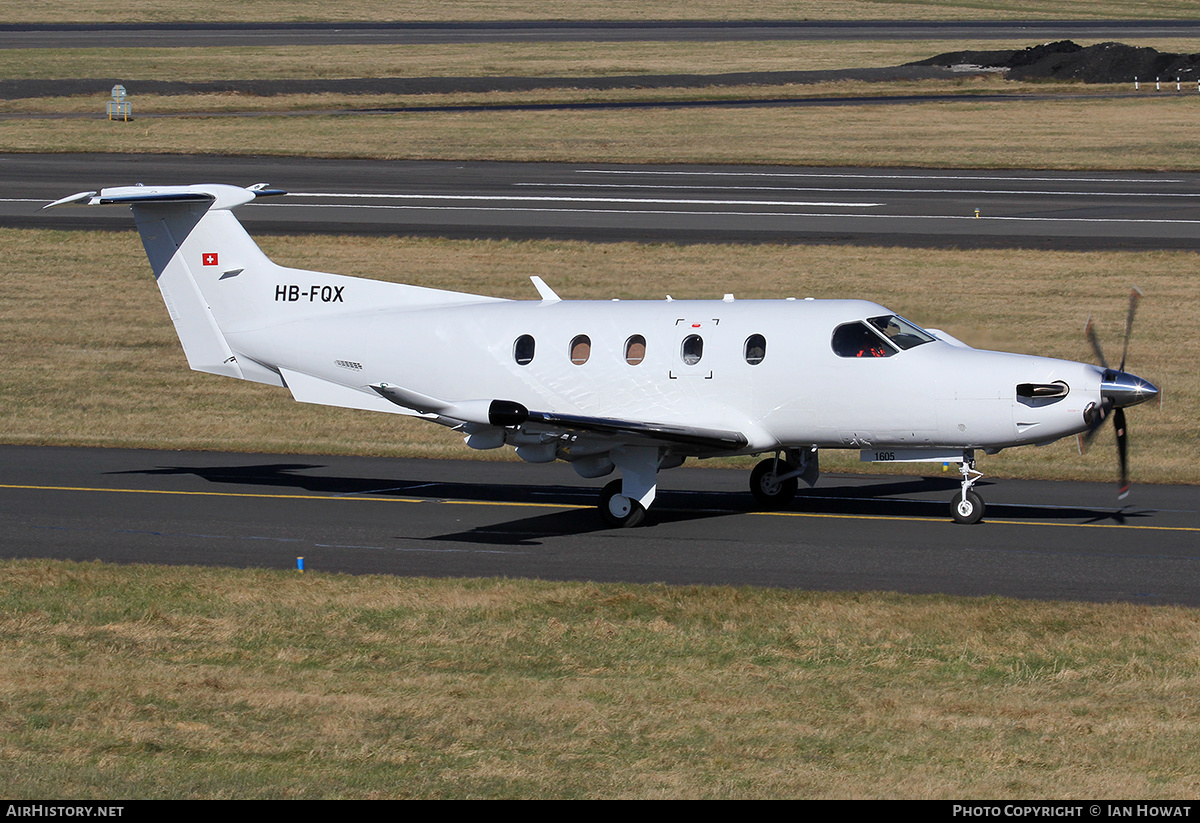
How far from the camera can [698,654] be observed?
1262cm

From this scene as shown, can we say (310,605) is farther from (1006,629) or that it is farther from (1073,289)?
(1073,289)

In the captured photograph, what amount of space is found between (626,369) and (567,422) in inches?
79.0

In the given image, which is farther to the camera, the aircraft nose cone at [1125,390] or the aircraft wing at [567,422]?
the aircraft nose cone at [1125,390]

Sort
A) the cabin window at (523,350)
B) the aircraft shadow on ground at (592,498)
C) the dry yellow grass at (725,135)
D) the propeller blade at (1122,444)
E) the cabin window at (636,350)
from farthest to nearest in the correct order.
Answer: the dry yellow grass at (725,135) → the cabin window at (523,350) → the cabin window at (636,350) → the aircraft shadow on ground at (592,498) → the propeller blade at (1122,444)

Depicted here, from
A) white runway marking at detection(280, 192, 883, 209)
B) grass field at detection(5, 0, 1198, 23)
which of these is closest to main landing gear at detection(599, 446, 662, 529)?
white runway marking at detection(280, 192, 883, 209)

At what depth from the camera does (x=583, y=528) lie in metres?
18.4

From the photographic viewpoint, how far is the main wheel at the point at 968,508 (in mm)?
17875

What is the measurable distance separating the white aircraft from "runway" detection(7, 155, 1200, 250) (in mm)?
19157

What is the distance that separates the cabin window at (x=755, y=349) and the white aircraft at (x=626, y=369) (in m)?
0.02

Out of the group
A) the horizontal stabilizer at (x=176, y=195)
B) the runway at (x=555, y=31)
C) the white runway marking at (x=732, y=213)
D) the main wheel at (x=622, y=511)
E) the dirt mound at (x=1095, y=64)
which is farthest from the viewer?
the runway at (x=555, y=31)

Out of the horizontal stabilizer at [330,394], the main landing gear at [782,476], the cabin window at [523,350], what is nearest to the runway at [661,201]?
the main landing gear at [782,476]

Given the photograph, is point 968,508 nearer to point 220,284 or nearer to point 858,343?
point 858,343

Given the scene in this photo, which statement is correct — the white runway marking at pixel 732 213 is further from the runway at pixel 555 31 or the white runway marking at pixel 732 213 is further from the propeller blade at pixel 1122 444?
the runway at pixel 555 31
